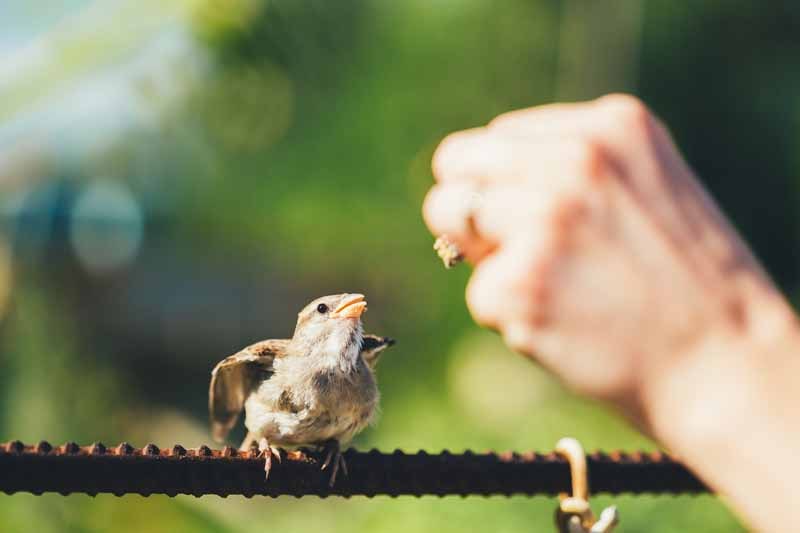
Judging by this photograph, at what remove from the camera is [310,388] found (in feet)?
Result: 4.38

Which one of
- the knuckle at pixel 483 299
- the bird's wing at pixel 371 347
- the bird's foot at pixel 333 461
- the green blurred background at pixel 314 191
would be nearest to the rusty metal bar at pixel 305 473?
the bird's foot at pixel 333 461

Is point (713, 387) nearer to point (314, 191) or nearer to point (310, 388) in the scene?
point (310, 388)

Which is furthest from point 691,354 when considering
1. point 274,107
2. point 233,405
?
point 274,107

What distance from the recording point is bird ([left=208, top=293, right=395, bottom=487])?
4.30 feet

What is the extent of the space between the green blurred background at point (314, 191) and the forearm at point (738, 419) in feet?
5.62

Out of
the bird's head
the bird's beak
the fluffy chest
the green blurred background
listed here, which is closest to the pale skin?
the bird's beak

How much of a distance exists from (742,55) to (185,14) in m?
2.23

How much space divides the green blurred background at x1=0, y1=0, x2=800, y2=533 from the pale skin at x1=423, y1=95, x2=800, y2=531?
173 centimetres

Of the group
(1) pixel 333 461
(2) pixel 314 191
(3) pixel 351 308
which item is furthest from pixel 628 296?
(2) pixel 314 191

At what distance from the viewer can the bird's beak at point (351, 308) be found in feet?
3.77

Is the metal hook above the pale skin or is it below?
below

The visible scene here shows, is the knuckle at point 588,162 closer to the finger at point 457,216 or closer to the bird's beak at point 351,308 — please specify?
the finger at point 457,216

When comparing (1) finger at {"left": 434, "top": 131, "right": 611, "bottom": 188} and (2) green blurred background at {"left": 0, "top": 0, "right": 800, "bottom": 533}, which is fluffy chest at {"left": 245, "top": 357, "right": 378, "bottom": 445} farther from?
(2) green blurred background at {"left": 0, "top": 0, "right": 800, "bottom": 533}

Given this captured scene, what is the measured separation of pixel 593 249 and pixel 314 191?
2.37 metres
